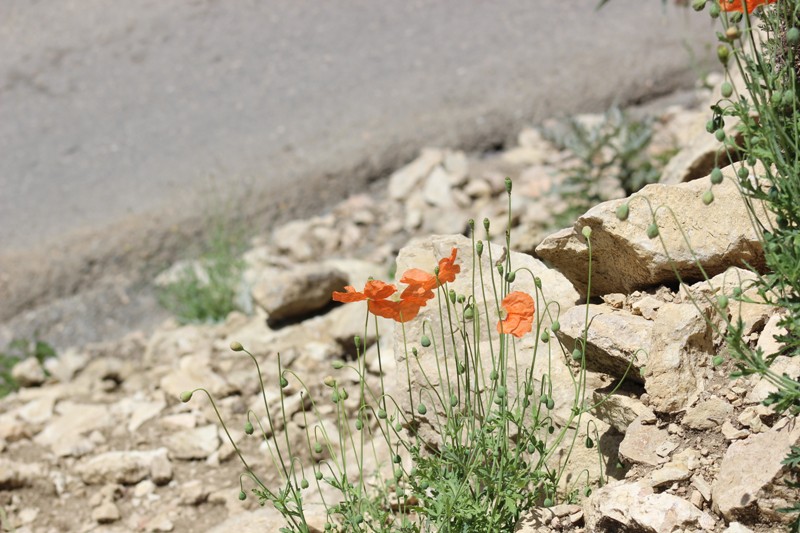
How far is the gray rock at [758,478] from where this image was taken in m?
2.15

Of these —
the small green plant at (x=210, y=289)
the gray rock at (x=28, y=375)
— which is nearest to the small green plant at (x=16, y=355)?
the gray rock at (x=28, y=375)

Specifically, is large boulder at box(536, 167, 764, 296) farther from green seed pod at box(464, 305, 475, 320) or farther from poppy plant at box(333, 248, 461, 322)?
poppy plant at box(333, 248, 461, 322)

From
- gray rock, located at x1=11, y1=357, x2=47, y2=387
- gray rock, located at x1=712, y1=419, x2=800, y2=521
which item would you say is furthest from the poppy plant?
gray rock, located at x1=11, y1=357, x2=47, y2=387

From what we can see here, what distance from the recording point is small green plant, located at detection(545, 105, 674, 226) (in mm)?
4824

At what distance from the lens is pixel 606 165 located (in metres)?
4.82

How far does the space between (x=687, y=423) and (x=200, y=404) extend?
257 centimetres

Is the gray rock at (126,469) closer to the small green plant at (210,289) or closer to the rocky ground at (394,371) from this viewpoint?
the rocky ground at (394,371)

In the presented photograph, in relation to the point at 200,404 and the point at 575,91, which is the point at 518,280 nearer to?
the point at 200,404

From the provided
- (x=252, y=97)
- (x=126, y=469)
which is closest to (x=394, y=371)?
(x=126, y=469)

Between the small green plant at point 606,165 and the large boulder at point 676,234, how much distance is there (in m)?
1.92

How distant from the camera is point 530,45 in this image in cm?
698

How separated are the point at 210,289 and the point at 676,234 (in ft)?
10.3

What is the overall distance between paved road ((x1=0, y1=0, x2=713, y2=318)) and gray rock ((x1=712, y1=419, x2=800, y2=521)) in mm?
4144

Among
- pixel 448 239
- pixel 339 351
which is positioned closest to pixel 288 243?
pixel 339 351
